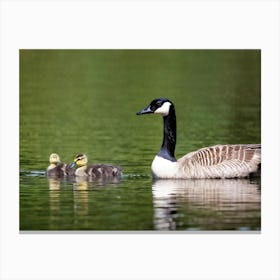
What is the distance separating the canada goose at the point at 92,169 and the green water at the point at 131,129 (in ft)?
0.69

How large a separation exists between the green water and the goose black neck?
39 cm

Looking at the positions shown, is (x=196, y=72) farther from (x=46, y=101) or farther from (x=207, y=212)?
(x=207, y=212)

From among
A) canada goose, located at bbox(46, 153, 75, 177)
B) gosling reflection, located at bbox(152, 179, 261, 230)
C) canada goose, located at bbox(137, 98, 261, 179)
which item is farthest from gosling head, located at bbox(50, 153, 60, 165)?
gosling reflection, located at bbox(152, 179, 261, 230)

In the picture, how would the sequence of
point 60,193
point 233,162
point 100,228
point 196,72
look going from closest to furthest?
point 100,228 < point 60,193 < point 233,162 < point 196,72

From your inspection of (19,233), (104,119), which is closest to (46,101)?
(104,119)

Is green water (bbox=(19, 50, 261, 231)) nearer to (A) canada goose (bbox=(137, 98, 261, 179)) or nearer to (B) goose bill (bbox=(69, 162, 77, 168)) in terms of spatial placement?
(A) canada goose (bbox=(137, 98, 261, 179))

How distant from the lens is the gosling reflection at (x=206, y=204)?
1536cm

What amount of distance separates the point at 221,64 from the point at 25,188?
173 inches

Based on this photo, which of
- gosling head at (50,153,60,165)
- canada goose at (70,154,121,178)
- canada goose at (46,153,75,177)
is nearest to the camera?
canada goose at (70,154,121,178)

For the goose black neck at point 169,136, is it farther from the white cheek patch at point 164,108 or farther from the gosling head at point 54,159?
the gosling head at point 54,159

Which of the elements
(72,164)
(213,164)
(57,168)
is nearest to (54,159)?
(57,168)

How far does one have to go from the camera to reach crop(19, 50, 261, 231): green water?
1570 centimetres

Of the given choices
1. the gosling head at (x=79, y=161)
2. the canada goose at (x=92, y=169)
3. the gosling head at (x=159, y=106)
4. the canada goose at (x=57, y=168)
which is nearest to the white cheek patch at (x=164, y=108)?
the gosling head at (x=159, y=106)

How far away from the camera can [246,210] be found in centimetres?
1587
